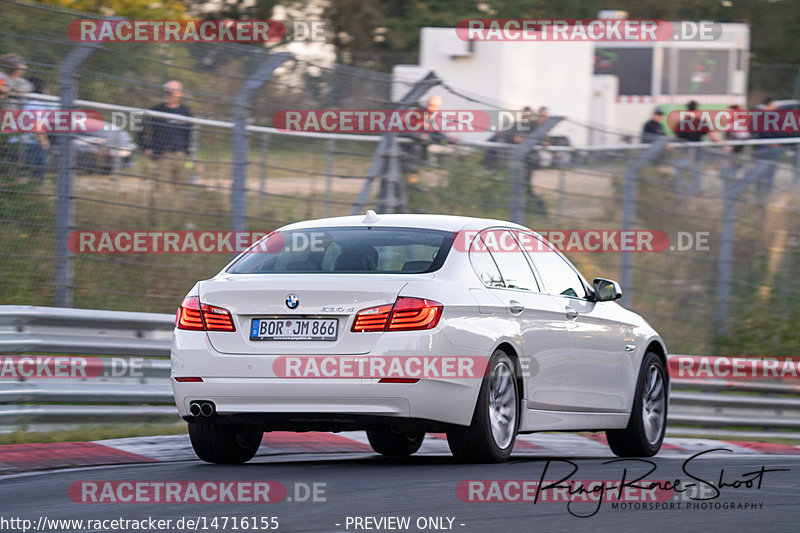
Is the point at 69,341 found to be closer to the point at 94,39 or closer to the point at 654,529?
the point at 94,39

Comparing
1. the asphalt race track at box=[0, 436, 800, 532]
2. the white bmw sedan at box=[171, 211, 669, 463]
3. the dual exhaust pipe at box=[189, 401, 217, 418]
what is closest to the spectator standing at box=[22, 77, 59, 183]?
the asphalt race track at box=[0, 436, 800, 532]

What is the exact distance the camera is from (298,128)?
1365cm

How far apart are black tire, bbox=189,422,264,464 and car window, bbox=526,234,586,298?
7.01 feet

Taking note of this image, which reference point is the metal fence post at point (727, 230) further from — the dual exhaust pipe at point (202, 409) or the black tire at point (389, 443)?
the dual exhaust pipe at point (202, 409)

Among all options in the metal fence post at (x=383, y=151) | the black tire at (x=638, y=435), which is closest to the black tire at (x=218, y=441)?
the black tire at (x=638, y=435)

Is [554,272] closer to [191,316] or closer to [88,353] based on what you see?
[191,316]

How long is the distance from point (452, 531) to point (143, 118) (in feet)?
23.4

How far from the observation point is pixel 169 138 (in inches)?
502

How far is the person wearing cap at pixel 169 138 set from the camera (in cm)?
1255

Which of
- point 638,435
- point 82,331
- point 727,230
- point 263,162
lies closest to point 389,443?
point 638,435

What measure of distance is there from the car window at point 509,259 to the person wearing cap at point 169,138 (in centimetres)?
407

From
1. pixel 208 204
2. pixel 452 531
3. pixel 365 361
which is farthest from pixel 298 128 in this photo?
pixel 452 531

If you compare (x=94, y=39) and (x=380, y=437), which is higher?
(x=94, y=39)

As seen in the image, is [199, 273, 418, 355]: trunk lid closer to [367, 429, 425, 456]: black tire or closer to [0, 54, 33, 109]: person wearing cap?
[367, 429, 425, 456]: black tire
